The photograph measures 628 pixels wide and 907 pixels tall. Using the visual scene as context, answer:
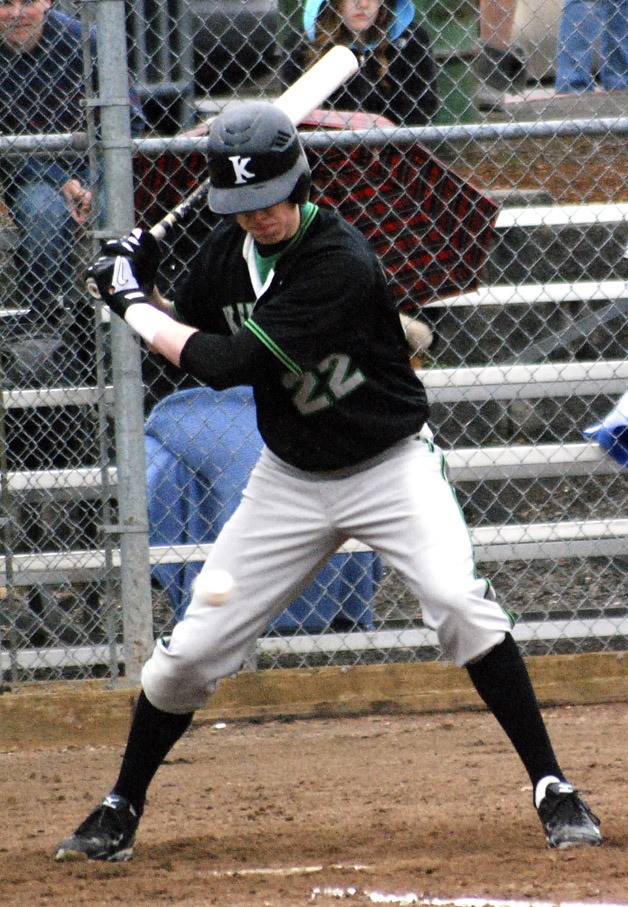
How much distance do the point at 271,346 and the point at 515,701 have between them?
1028 mm

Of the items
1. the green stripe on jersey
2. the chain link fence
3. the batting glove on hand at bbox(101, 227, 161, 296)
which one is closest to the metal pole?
the chain link fence

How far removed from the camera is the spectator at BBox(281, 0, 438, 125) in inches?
192

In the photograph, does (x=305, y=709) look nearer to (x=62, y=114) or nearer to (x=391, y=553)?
(x=391, y=553)

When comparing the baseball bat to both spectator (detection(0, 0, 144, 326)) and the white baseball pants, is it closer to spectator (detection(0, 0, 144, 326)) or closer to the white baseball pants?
the white baseball pants

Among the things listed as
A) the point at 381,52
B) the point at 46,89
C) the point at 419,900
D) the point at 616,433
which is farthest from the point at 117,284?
the point at 616,433

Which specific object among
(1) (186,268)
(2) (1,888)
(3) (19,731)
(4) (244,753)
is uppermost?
(1) (186,268)

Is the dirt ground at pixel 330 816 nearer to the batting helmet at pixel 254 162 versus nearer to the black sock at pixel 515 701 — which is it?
the black sock at pixel 515 701

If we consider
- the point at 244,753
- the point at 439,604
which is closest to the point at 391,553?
the point at 439,604

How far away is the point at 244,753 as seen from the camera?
4457mm

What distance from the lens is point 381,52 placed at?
4.89 meters

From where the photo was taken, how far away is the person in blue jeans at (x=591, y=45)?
5340 millimetres

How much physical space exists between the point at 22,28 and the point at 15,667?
2.29 metres

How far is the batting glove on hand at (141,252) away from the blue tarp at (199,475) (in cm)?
157

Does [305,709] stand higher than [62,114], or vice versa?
[62,114]
